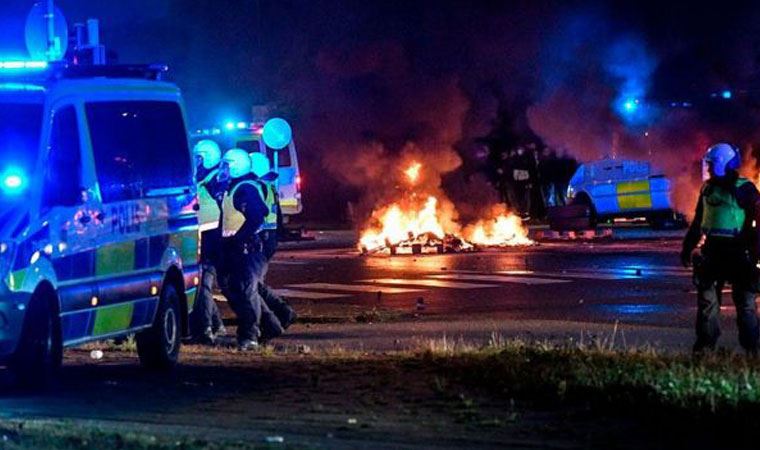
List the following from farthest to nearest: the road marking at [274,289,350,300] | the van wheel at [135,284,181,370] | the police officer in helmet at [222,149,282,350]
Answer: the road marking at [274,289,350,300] → the police officer in helmet at [222,149,282,350] → the van wheel at [135,284,181,370]

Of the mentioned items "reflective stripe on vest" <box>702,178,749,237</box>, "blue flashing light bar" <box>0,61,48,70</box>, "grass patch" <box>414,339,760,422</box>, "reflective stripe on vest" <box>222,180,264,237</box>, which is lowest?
"grass patch" <box>414,339,760,422</box>

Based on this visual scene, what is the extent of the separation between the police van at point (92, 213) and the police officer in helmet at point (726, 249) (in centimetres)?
408

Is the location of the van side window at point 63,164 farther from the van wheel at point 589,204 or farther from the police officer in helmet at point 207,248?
the van wheel at point 589,204

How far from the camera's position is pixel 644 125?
108 feet

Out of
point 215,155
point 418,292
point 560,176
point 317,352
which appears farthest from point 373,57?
point 317,352

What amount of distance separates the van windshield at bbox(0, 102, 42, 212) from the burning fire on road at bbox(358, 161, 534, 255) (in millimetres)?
19668

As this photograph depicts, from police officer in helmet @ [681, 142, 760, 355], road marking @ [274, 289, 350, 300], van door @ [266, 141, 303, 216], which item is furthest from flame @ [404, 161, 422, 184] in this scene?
police officer in helmet @ [681, 142, 760, 355]

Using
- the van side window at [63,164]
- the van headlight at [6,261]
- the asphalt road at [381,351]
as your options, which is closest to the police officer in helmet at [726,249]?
the asphalt road at [381,351]

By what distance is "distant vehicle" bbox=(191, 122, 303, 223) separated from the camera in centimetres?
3114

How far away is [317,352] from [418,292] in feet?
25.5

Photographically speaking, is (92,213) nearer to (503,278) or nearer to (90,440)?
(90,440)

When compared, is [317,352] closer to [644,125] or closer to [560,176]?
[644,125]

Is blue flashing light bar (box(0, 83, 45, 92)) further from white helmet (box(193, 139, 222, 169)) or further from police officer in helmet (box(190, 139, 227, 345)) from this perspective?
white helmet (box(193, 139, 222, 169))

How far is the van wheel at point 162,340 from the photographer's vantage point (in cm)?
1185
